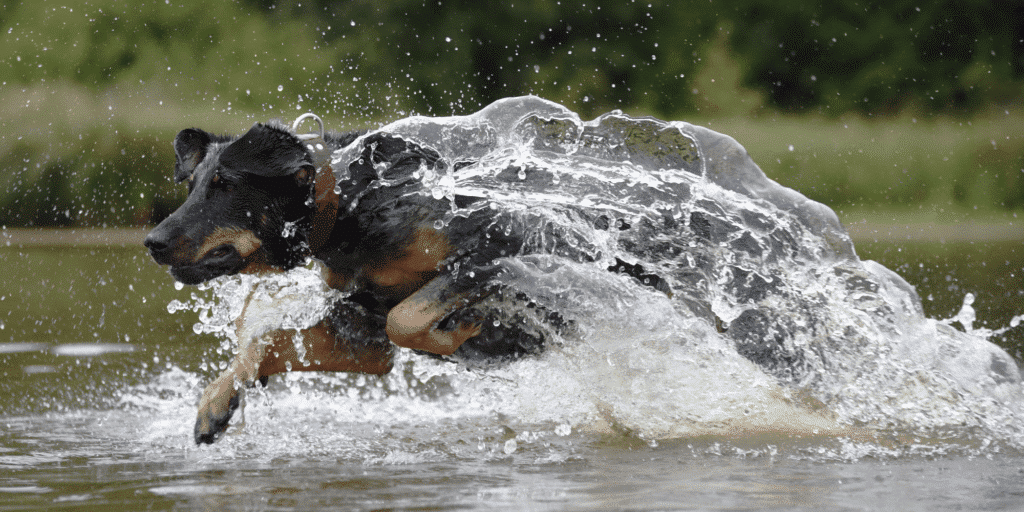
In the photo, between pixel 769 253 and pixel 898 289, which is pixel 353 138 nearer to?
pixel 769 253

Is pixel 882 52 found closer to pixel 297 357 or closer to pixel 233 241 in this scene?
pixel 297 357

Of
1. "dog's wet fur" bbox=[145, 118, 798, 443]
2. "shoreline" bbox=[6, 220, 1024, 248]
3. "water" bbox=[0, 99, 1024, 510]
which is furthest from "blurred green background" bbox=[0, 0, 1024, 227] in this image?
"dog's wet fur" bbox=[145, 118, 798, 443]

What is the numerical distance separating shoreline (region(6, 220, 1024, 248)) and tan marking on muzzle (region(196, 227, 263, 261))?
490 inches

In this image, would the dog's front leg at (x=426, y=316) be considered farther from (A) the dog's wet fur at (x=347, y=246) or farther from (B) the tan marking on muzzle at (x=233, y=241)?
(B) the tan marking on muzzle at (x=233, y=241)

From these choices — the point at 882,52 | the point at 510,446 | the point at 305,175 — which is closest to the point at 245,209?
the point at 305,175

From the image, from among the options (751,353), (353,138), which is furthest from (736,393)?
(353,138)

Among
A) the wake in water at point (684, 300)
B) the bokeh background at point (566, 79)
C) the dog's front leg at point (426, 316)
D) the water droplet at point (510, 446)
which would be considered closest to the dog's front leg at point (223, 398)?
the wake in water at point (684, 300)

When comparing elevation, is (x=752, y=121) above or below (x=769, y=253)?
above

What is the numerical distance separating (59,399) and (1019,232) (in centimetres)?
1662

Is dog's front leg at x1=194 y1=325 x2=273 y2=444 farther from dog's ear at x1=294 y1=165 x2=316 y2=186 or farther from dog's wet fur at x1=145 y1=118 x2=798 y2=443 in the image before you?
dog's ear at x1=294 y1=165 x2=316 y2=186

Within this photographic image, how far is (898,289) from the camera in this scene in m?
4.12

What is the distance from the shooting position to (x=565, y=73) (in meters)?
22.3

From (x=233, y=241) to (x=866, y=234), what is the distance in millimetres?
15486

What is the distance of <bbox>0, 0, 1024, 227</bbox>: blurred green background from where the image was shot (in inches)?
817
